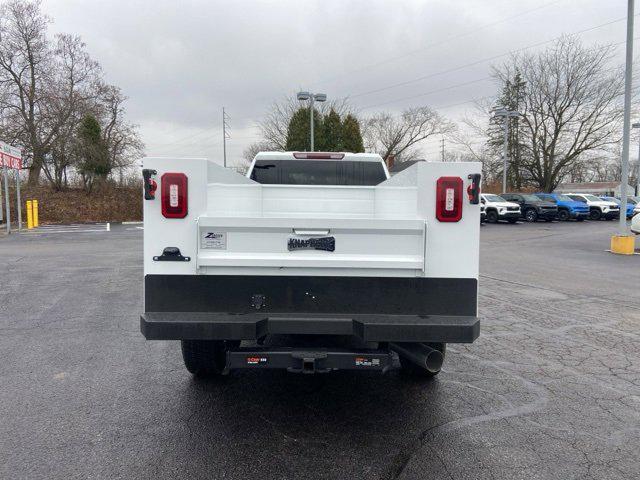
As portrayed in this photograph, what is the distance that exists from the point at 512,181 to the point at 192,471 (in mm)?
46277

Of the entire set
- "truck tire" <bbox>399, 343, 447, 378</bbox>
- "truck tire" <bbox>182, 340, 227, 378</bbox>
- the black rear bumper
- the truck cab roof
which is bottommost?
→ "truck tire" <bbox>399, 343, 447, 378</bbox>

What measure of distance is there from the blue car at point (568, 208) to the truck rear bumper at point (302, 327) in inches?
1218

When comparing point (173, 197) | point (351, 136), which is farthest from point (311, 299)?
point (351, 136)

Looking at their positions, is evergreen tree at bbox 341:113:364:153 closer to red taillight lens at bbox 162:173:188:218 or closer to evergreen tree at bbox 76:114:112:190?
evergreen tree at bbox 76:114:112:190

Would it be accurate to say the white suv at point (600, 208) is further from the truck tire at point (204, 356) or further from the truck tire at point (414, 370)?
the truck tire at point (204, 356)

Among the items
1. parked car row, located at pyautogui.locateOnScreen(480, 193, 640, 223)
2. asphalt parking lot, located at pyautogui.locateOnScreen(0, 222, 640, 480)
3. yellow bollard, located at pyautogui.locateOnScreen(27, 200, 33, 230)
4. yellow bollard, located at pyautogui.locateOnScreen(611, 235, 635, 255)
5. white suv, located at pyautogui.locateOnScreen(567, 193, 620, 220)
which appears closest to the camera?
asphalt parking lot, located at pyautogui.locateOnScreen(0, 222, 640, 480)

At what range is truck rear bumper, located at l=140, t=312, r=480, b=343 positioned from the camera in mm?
3193

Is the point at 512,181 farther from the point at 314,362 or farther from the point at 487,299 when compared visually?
the point at 314,362

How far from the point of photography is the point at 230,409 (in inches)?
156

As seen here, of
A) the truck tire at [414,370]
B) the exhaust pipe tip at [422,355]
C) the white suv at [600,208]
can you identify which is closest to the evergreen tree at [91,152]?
the white suv at [600,208]

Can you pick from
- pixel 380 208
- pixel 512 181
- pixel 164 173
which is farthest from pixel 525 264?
pixel 512 181

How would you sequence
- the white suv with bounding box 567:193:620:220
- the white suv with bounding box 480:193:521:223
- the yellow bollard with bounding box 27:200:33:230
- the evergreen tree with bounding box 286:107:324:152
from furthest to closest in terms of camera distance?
the evergreen tree with bounding box 286:107:324:152
the white suv with bounding box 567:193:620:220
the white suv with bounding box 480:193:521:223
the yellow bollard with bounding box 27:200:33:230

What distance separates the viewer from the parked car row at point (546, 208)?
2877 cm

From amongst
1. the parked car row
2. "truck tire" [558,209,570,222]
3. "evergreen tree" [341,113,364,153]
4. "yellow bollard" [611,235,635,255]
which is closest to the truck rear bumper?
"yellow bollard" [611,235,635,255]
